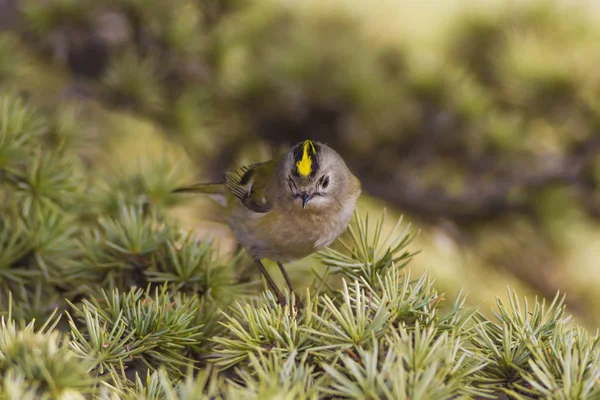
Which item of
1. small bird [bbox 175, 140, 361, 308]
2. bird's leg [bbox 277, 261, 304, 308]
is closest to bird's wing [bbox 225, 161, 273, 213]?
small bird [bbox 175, 140, 361, 308]

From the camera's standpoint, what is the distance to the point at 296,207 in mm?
994

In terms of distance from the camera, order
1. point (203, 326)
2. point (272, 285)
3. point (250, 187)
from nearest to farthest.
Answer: point (203, 326) < point (272, 285) < point (250, 187)

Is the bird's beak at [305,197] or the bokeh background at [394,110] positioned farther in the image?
the bokeh background at [394,110]

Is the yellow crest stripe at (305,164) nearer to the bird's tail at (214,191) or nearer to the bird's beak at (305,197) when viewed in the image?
the bird's beak at (305,197)

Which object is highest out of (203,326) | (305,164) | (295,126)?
(295,126)

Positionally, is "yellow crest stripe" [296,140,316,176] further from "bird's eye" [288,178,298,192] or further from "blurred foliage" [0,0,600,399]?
"blurred foliage" [0,0,600,399]

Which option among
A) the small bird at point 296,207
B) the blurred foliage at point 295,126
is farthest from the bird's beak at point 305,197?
the blurred foliage at point 295,126

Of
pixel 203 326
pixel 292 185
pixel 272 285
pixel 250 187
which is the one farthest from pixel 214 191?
pixel 203 326

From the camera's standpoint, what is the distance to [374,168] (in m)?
1.50

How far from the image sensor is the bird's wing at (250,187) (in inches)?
40.8

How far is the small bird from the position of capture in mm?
954

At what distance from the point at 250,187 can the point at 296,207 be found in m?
0.14

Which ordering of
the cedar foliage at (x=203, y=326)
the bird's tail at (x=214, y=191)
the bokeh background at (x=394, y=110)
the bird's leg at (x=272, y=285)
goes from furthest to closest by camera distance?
the bokeh background at (x=394, y=110), the bird's tail at (x=214, y=191), the bird's leg at (x=272, y=285), the cedar foliage at (x=203, y=326)

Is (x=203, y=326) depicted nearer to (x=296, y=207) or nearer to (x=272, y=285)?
(x=272, y=285)
